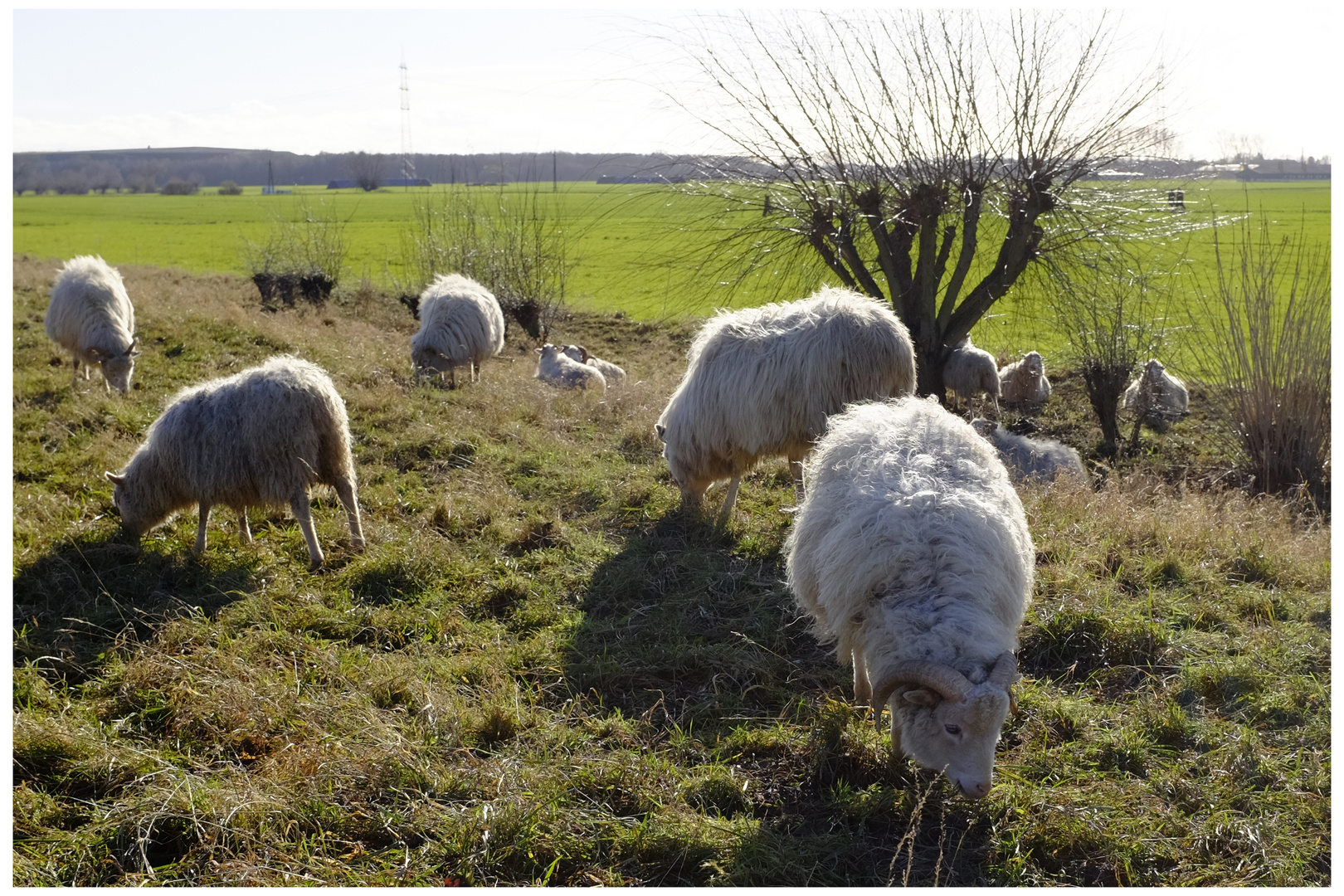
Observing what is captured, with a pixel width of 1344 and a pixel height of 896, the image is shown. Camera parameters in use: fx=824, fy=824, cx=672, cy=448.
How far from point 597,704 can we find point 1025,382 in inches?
436

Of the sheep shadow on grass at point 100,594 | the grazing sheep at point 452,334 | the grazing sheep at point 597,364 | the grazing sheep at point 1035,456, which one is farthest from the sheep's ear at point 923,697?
the grazing sheep at point 597,364

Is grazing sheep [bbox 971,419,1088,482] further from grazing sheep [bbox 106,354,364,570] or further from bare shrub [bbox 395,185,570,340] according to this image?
bare shrub [bbox 395,185,570,340]

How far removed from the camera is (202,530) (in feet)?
19.4

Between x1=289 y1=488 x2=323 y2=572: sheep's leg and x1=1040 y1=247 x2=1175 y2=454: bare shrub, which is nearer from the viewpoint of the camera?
x1=289 y1=488 x2=323 y2=572: sheep's leg

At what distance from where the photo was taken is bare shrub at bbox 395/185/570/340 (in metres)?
19.1

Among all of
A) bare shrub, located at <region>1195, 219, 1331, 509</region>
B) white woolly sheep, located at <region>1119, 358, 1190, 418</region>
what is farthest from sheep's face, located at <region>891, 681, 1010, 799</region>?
white woolly sheep, located at <region>1119, 358, 1190, 418</region>

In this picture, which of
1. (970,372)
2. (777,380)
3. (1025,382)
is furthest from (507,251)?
(777,380)

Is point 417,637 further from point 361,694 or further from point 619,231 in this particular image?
point 619,231

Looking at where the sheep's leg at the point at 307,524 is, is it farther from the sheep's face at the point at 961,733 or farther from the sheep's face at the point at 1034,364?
the sheep's face at the point at 1034,364

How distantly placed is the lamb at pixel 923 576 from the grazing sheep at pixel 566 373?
8243 mm

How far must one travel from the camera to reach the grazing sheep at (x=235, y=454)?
5848 millimetres

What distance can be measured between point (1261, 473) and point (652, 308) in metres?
15.9

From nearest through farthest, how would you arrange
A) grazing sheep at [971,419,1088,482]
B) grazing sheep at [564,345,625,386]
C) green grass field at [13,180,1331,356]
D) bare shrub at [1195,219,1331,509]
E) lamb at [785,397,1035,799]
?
lamb at [785,397,1035,799] → bare shrub at [1195,219,1331,509] → grazing sheep at [971,419,1088,482] → green grass field at [13,180,1331,356] → grazing sheep at [564,345,625,386]

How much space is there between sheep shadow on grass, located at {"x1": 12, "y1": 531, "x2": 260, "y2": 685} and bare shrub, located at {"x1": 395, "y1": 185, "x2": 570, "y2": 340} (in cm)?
1278
